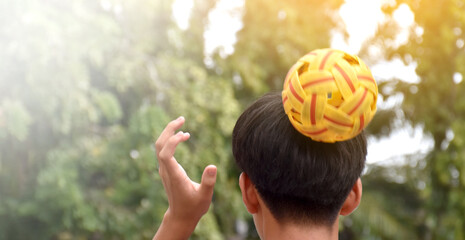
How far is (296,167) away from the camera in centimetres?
168

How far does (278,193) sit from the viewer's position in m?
1.73

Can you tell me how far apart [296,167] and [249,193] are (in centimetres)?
17

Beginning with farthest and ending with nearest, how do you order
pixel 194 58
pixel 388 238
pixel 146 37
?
pixel 388 238 < pixel 194 58 < pixel 146 37

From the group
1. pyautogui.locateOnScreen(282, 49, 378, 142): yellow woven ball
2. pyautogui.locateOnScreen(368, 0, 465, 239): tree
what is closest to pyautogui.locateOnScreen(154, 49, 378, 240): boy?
pyautogui.locateOnScreen(282, 49, 378, 142): yellow woven ball

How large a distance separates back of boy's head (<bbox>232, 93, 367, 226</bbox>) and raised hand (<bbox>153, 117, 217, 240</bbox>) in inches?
6.8

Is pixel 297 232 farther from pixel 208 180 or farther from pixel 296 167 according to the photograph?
pixel 208 180

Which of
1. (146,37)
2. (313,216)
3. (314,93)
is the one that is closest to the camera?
(314,93)

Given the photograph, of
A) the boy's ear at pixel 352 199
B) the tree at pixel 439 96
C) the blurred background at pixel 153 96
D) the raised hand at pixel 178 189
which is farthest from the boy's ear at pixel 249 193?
the tree at pixel 439 96

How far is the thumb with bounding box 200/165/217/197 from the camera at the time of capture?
5.10 ft

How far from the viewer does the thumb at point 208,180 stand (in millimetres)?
1556

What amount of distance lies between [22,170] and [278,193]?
8522 millimetres

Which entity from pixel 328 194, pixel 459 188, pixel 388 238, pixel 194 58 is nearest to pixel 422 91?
pixel 459 188

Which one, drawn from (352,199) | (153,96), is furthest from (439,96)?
(352,199)

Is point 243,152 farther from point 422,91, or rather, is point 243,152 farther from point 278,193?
point 422,91
